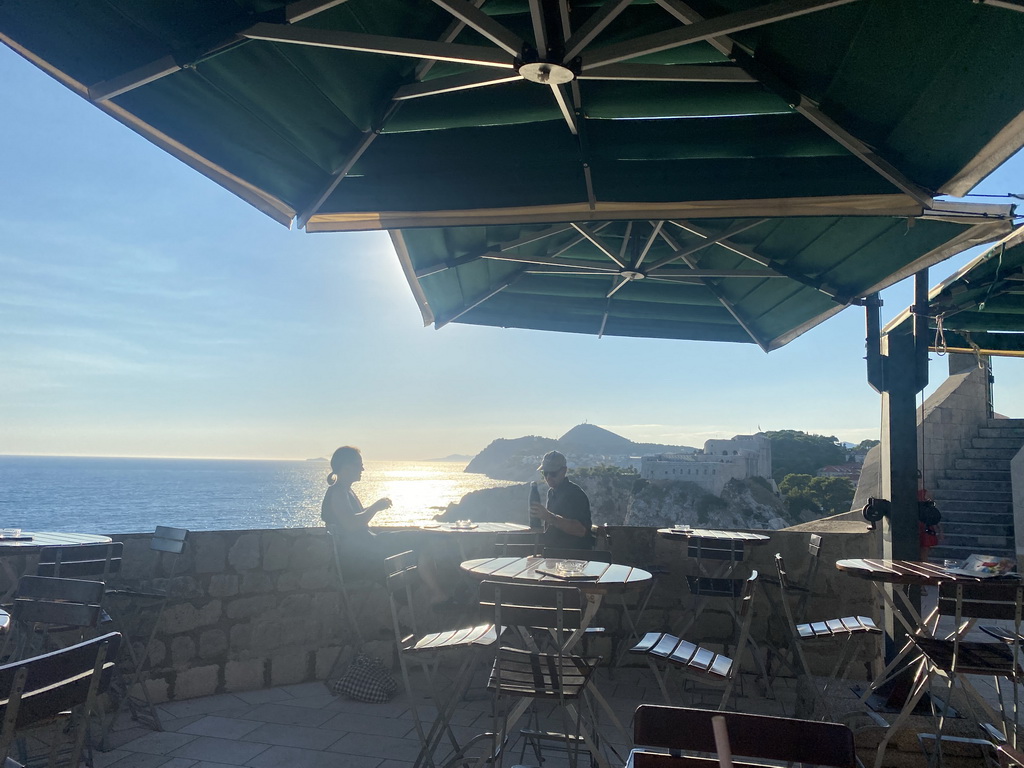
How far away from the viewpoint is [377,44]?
219 cm

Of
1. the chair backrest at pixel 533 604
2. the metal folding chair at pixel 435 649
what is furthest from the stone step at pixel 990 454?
the chair backrest at pixel 533 604

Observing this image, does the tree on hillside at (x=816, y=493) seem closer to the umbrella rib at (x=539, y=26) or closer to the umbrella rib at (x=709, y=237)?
the umbrella rib at (x=709, y=237)

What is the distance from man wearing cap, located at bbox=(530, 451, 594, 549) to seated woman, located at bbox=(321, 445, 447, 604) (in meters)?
1.15

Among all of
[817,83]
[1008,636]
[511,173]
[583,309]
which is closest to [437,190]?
[511,173]

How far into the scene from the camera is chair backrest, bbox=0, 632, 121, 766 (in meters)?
1.43

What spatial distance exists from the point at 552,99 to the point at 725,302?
251cm

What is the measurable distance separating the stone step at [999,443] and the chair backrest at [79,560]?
10856mm

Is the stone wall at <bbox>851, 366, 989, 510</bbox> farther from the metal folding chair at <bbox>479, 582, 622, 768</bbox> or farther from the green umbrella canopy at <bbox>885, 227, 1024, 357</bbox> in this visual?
the metal folding chair at <bbox>479, 582, 622, 768</bbox>

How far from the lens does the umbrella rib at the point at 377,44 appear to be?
2.13m

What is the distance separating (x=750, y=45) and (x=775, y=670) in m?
3.71

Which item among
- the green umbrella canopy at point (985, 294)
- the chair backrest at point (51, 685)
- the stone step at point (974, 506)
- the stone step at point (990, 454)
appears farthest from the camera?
the stone step at point (990, 454)

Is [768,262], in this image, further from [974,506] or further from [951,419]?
[951,419]

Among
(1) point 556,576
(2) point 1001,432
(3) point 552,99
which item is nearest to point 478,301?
(3) point 552,99

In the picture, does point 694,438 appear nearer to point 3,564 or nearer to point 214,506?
point 214,506
